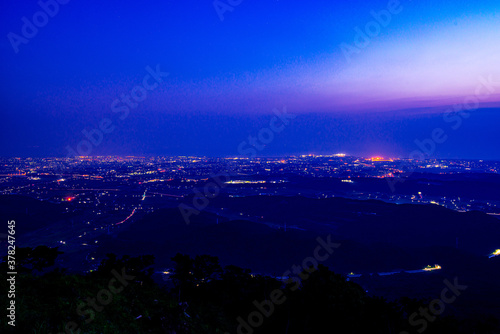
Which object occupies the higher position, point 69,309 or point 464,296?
point 69,309

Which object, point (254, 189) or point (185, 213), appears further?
point (254, 189)

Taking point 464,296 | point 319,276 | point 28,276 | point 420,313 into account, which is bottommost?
point 464,296

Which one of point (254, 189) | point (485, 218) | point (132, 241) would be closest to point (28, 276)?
point (132, 241)

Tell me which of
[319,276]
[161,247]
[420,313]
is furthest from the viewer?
[161,247]

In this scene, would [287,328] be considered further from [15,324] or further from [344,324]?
[15,324]

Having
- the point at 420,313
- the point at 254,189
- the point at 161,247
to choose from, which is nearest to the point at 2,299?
the point at 420,313

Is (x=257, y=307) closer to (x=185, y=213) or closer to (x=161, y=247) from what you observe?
(x=161, y=247)

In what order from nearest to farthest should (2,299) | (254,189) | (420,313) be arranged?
(2,299) < (420,313) < (254,189)

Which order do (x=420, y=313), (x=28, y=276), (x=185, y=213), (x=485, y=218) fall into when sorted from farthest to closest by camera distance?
(x=185, y=213), (x=485, y=218), (x=420, y=313), (x=28, y=276)

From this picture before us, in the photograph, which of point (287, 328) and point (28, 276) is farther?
point (287, 328)
